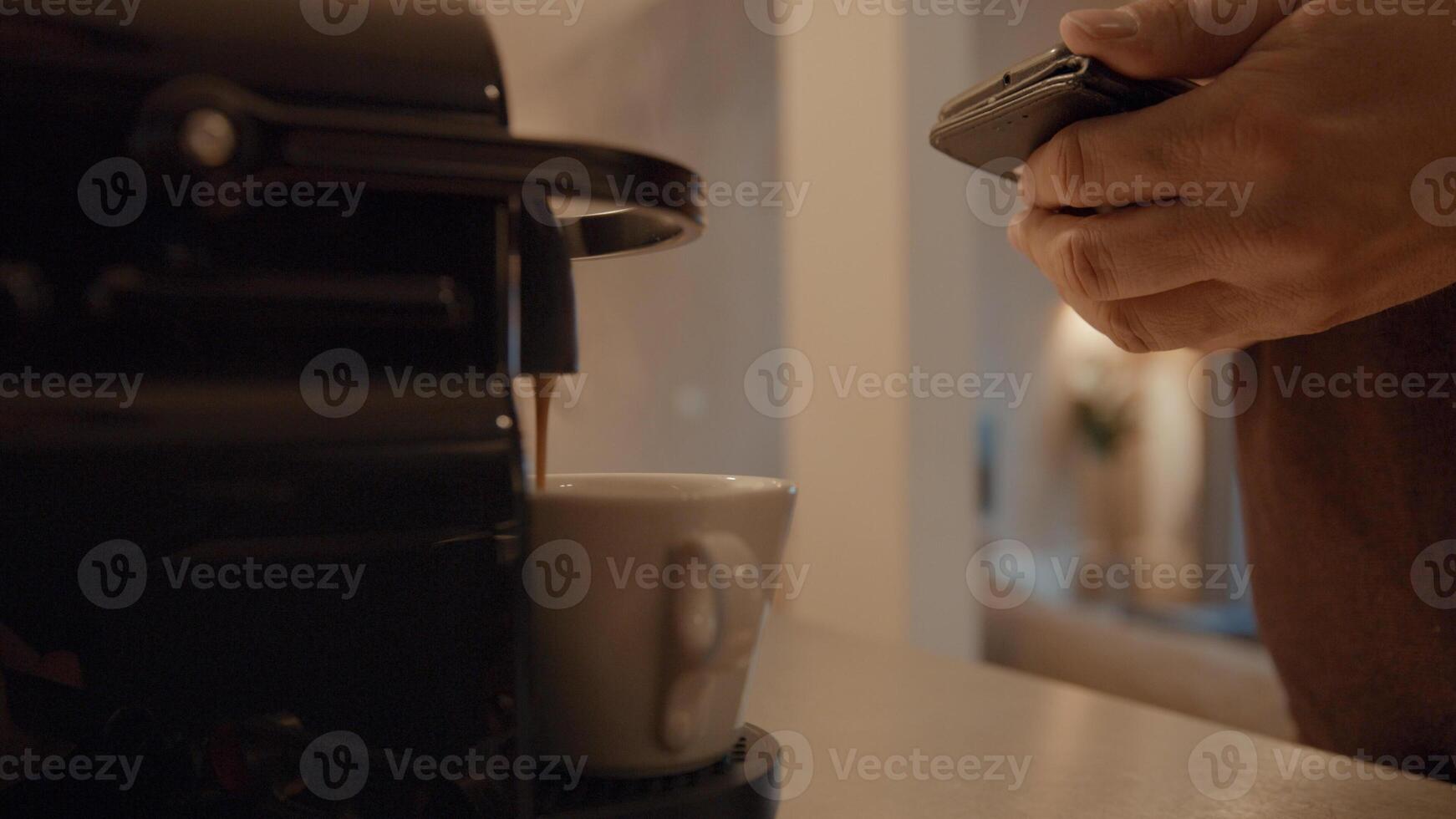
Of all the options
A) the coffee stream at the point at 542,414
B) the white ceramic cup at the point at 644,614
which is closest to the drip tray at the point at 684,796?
the white ceramic cup at the point at 644,614

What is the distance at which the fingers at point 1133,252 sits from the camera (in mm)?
462

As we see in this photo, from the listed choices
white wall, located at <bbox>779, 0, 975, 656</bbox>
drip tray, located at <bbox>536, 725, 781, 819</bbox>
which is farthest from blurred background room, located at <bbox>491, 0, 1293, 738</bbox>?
drip tray, located at <bbox>536, 725, 781, 819</bbox>

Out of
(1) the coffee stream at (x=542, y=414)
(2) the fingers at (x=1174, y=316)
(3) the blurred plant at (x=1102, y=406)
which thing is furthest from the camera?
(3) the blurred plant at (x=1102, y=406)

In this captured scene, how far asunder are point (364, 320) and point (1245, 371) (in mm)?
674

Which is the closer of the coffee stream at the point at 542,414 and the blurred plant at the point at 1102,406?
the coffee stream at the point at 542,414

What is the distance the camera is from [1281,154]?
→ 42cm

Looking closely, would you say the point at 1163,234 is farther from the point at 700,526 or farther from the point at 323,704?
the point at 323,704

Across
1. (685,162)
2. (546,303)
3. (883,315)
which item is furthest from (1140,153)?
(685,162)

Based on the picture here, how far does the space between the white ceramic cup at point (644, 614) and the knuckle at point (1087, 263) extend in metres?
0.24

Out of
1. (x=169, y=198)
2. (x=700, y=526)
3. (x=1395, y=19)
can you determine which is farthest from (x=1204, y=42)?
(x=169, y=198)

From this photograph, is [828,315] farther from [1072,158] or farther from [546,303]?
[546,303]

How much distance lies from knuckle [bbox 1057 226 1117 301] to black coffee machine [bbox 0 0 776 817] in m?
0.28

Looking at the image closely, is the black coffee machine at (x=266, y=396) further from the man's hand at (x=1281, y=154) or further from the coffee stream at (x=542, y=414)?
the man's hand at (x=1281, y=154)

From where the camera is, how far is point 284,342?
0.29 metres
